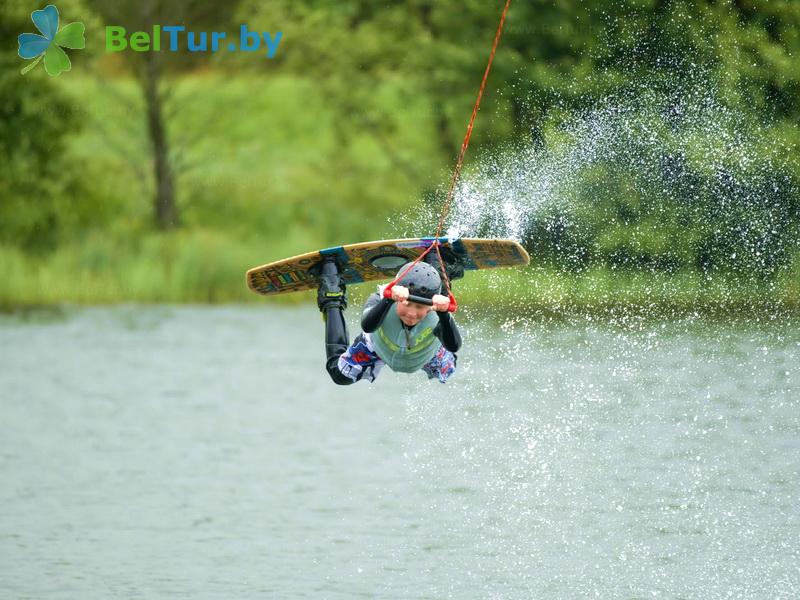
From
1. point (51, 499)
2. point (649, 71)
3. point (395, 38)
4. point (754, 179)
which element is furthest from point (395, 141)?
point (51, 499)

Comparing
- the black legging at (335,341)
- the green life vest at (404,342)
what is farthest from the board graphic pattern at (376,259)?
the green life vest at (404,342)

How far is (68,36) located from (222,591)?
16968 mm

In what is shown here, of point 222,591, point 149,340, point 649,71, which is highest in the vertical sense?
point 649,71

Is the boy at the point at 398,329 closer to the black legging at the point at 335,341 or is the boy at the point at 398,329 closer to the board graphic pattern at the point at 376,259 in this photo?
the black legging at the point at 335,341

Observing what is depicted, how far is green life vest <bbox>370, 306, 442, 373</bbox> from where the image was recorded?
10102 millimetres

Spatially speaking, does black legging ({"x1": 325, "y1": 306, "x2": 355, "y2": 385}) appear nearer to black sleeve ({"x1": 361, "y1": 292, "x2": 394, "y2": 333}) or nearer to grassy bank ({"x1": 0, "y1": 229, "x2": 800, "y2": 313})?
black sleeve ({"x1": 361, "y1": 292, "x2": 394, "y2": 333})

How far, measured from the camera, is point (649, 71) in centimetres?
2536

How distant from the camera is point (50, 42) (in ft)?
93.4

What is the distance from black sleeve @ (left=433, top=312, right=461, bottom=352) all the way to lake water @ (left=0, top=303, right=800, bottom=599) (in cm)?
232

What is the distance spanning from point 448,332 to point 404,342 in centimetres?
31

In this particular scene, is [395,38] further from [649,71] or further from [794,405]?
[794,405]

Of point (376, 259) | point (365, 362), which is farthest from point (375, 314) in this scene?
point (376, 259)

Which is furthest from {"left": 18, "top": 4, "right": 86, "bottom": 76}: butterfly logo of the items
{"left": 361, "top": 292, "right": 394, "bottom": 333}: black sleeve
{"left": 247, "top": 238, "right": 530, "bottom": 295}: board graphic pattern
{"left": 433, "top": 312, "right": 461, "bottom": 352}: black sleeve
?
{"left": 433, "top": 312, "right": 461, "bottom": 352}: black sleeve

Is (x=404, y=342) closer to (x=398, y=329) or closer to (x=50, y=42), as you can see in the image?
(x=398, y=329)
